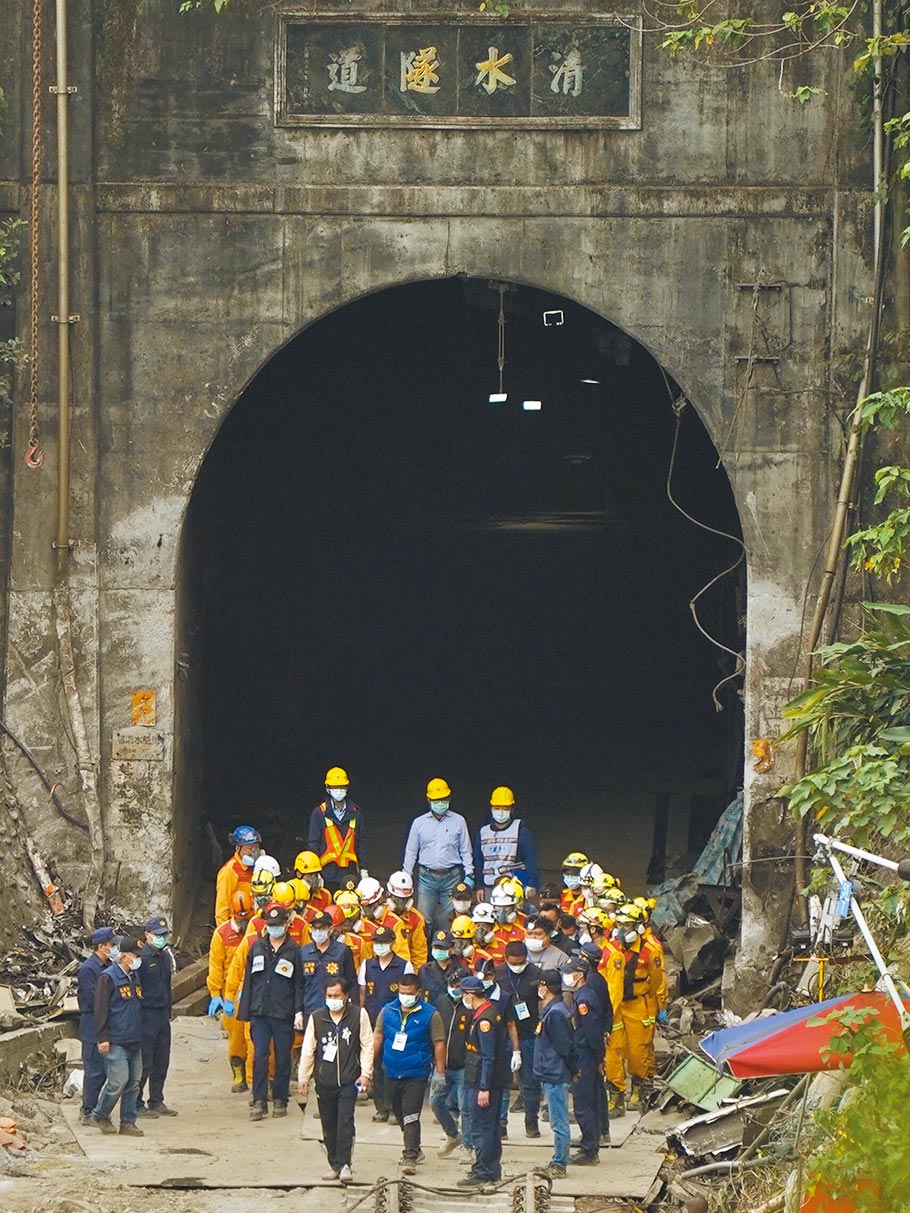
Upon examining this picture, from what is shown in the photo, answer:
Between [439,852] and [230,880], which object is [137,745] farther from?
[439,852]

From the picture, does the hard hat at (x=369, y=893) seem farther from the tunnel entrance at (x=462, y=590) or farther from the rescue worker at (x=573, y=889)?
the tunnel entrance at (x=462, y=590)

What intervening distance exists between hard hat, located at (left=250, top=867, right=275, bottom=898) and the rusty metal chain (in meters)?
4.37

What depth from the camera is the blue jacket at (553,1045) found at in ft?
43.4

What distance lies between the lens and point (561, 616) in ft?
128

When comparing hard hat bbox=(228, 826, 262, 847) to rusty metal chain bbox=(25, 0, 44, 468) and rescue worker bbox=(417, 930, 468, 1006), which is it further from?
rusty metal chain bbox=(25, 0, 44, 468)

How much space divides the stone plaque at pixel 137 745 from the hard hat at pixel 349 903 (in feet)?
10.0

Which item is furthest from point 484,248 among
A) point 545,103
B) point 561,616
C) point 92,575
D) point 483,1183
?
point 561,616

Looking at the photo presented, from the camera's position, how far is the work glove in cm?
1365

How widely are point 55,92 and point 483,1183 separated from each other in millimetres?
9807

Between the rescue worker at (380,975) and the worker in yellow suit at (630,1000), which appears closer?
the rescue worker at (380,975)

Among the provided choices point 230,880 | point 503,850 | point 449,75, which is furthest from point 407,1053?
point 449,75

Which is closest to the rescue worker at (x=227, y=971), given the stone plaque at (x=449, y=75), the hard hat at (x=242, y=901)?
the hard hat at (x=242, y=901)

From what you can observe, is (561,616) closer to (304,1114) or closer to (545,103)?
(545,103)

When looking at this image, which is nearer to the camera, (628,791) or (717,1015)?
(717,1015)
